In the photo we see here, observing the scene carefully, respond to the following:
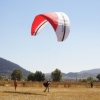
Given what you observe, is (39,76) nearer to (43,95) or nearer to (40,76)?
(40,76)

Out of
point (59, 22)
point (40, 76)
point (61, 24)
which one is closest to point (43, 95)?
point (61, 24)

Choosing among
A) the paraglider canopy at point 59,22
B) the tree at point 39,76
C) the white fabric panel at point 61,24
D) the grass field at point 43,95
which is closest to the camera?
the grass field at point 43,95

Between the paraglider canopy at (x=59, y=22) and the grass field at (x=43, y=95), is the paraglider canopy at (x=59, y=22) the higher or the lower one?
the higher one

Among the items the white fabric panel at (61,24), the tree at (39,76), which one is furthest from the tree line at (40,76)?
the white fabric panel at (61,24)

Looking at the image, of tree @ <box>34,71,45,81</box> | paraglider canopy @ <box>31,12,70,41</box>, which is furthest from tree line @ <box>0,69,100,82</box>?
paraglider canopy @ <box>31,12,70,41</box>

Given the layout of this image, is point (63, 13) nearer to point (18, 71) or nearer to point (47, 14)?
point (47, 14)

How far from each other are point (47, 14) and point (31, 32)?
4556 mm

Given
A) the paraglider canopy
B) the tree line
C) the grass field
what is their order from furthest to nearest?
1. the tree line
2. the paraglider canopy
3. the grass field

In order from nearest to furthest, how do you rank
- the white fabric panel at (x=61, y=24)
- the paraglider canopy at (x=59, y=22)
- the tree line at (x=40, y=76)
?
the paraglider canopy at (x=59, y=22), the white fabric panel at (x=61, y=24), the tree line at (x=40, y=76)

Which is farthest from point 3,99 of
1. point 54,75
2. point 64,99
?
point 54,75

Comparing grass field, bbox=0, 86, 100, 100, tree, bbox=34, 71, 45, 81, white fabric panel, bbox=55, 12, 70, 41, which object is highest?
tree, bbox=34, 71, 45, 81

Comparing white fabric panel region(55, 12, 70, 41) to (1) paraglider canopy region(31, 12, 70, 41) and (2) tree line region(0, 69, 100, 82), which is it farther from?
(2) tree line region(0, 69, 100, 82)

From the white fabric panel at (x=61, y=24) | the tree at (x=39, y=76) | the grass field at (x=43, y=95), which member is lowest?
the grass field at (x=43, y=95)

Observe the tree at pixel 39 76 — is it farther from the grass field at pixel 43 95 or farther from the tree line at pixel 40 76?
the grass field at pixel 43 95
